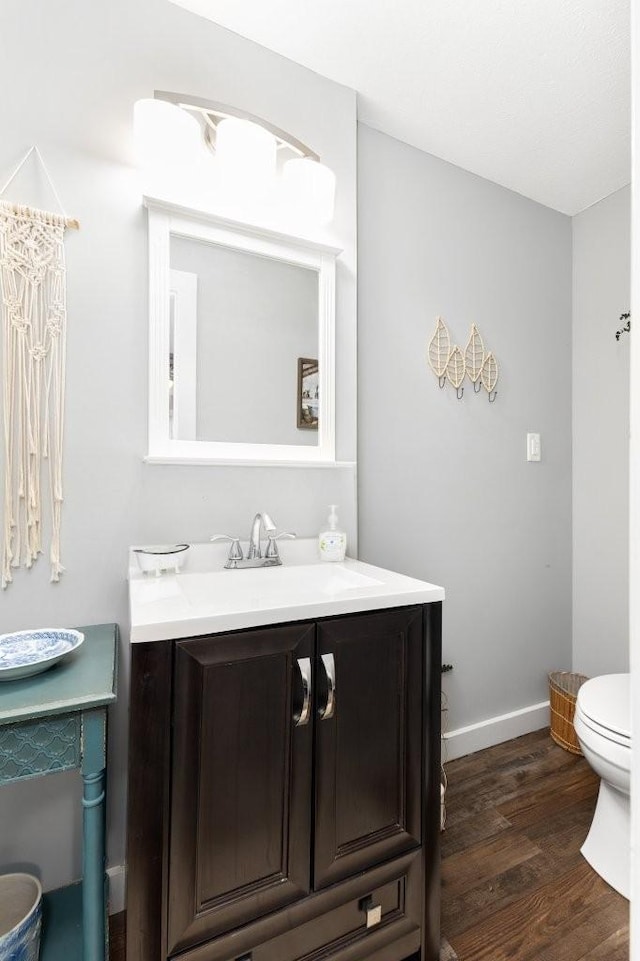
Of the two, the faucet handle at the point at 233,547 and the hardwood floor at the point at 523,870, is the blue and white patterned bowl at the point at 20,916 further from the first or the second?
the faucet handle at the point at 233,547

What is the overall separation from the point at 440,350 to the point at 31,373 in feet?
4.84

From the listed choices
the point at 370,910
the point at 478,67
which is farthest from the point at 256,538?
the point at 478,67

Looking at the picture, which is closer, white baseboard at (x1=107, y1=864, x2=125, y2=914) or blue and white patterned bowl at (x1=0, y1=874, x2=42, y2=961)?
blue and white patterned bowl at (x1=0, y1=874, x2=42, y2=961)

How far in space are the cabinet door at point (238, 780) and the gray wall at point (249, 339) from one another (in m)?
0.75

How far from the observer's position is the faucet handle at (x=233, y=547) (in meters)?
1.43

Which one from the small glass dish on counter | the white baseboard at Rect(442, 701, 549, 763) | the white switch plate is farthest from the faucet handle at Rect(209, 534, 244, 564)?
the white switch plate

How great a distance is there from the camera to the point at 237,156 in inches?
55.9

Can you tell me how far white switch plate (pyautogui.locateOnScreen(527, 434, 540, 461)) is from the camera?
2.26 metres

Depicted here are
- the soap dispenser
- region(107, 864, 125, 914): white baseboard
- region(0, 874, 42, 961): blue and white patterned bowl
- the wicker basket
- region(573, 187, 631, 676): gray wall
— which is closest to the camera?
region(0, 874, 42, 961): blue and white patterned bowl

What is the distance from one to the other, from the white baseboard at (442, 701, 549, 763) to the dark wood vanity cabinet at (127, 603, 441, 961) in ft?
2.87

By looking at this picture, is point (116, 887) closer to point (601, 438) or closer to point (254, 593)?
point (254, 593)

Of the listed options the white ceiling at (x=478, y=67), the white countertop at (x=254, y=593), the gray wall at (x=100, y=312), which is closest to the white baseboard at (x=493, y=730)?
the white countertop at (x=254, y=593)

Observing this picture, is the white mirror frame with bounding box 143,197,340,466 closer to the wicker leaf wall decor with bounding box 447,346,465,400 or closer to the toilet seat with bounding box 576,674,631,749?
the wicker leaf wall decor with bounding box 447,346,465,400

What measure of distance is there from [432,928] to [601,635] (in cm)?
158
